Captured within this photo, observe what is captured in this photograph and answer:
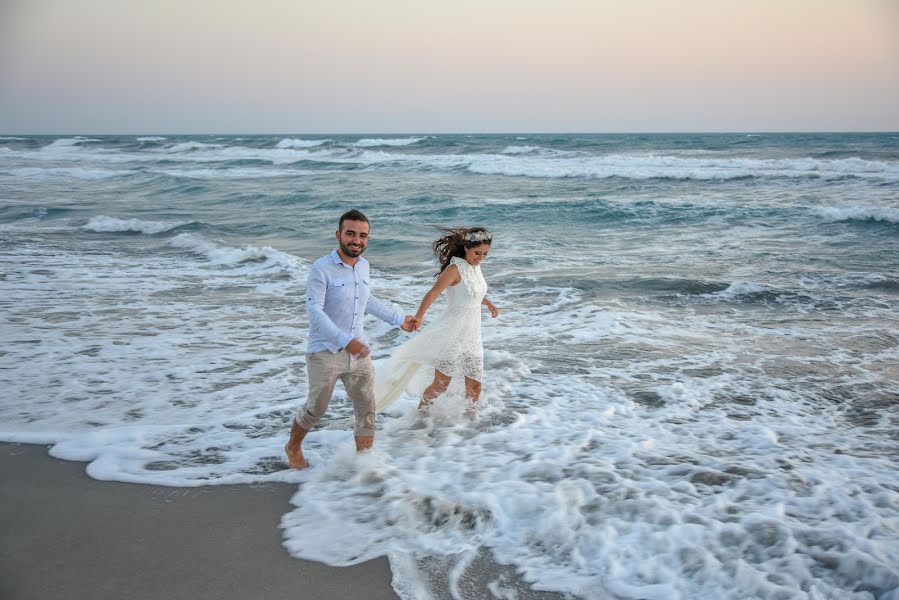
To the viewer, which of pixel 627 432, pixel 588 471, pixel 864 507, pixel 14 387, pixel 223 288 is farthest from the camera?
pixel 223 288

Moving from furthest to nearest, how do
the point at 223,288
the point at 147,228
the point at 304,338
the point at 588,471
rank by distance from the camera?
the point at 147,228 < the point at 223,288 < the point at 304,338 < the point at 588,471

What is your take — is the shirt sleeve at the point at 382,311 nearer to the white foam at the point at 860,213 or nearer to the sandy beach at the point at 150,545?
the sandy beach at the point at 150,545

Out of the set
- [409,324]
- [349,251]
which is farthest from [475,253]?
[349,251]

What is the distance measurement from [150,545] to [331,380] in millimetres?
1310

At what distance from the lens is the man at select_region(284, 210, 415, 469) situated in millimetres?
4102

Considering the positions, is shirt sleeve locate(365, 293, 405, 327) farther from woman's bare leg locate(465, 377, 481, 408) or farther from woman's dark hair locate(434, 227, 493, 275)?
woman's bare leg locate(465, 377, 481, 408)

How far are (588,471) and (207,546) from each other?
7.68 feet

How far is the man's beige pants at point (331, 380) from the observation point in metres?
4.24

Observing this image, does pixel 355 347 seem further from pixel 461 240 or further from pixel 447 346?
pixel 461 240

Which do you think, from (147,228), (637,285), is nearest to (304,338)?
(637,285)

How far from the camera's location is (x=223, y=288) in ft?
34.8

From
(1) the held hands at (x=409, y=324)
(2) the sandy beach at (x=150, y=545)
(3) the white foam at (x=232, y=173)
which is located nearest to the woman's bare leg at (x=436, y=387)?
(1) the held hands at (x=409, y=324)

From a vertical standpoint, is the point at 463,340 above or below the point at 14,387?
A: above

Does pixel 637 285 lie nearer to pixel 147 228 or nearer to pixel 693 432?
pixel 693 432
